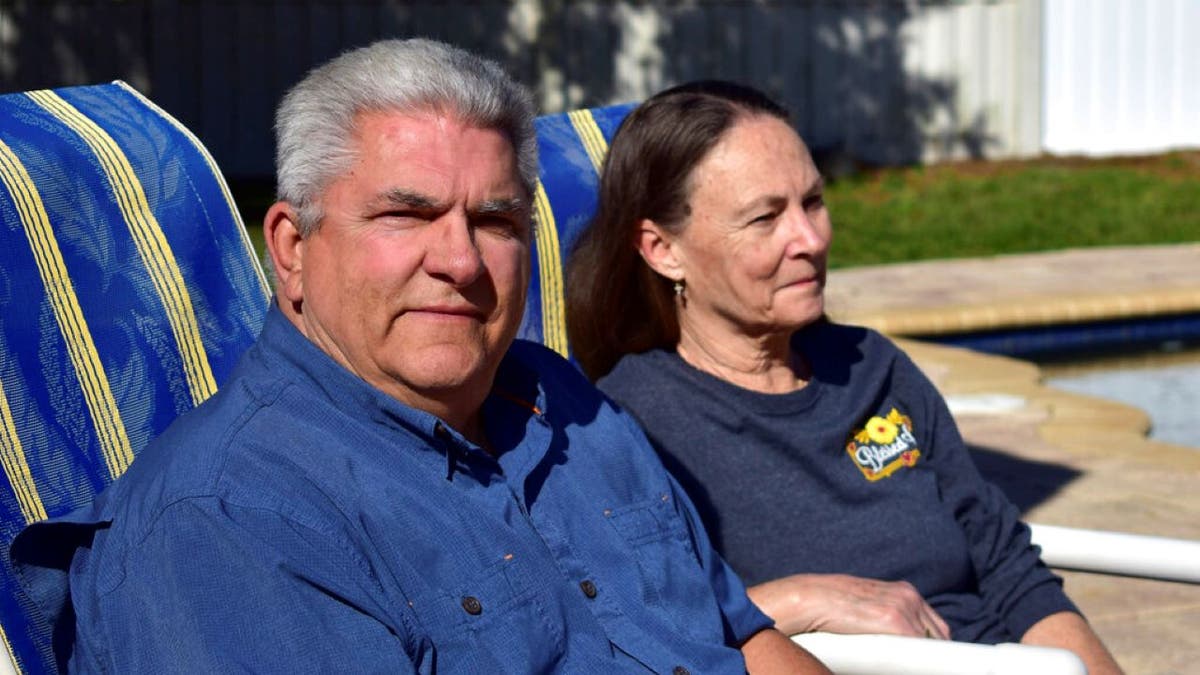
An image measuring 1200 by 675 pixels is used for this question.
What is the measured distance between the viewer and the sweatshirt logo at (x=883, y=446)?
2.74 metres

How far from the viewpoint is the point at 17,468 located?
81.7 inches

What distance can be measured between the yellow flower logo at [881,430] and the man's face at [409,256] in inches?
39.6

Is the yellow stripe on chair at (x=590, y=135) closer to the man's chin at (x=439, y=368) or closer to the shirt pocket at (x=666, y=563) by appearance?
the shirt pocket at (x=666, y=563)

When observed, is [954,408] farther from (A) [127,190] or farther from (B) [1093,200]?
(B) [1093,200]

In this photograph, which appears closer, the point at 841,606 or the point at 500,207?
the point at 500,207

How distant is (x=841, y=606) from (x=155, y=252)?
109 cm

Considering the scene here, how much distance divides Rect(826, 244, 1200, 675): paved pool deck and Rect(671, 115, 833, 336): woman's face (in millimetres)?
987

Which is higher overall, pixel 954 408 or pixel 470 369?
pixel 470 369

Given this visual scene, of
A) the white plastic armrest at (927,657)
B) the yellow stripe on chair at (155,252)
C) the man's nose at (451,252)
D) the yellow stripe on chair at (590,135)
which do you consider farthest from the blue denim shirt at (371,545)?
the yellow stripe on chair at (590,135)

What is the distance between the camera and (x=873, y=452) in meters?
2.76

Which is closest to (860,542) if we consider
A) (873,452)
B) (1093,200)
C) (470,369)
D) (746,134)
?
(873,452)

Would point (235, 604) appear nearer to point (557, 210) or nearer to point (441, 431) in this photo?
point (441, 431)

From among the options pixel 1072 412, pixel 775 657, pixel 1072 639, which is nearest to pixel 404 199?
pixel 775 657

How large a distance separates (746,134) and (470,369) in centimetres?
93
